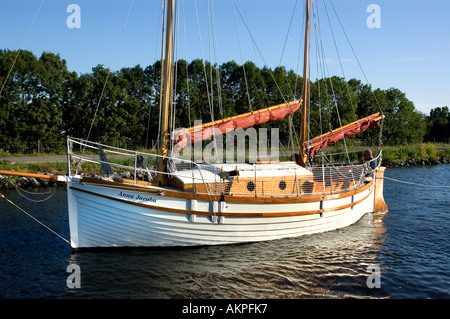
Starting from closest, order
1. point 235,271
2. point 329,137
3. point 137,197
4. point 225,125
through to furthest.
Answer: point 235,271, point 137,197, point 225,125, point 329,137

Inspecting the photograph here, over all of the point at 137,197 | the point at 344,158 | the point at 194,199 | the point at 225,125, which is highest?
the point at 225,125

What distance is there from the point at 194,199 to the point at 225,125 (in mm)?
4133

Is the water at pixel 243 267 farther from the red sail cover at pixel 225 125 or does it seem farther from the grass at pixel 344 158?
the grass at pixel 344 158

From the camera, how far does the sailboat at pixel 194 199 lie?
537 inches

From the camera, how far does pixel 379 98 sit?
71.2m

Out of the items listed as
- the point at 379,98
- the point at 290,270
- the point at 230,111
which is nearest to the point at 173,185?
the point at 290,270

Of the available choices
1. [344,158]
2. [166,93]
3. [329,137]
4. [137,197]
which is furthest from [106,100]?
[137,197]

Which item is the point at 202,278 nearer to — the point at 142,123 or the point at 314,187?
the point at 314,187

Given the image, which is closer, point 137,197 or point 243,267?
point 243,267

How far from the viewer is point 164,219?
14.0 meters

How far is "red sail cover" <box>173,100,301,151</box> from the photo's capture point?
15516 millimetres

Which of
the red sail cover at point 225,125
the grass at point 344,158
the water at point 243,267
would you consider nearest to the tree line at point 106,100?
the grass at point 344,158

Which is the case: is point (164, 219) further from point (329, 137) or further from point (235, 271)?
point (329, 137)

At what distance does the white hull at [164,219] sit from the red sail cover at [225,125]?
2762 mm
